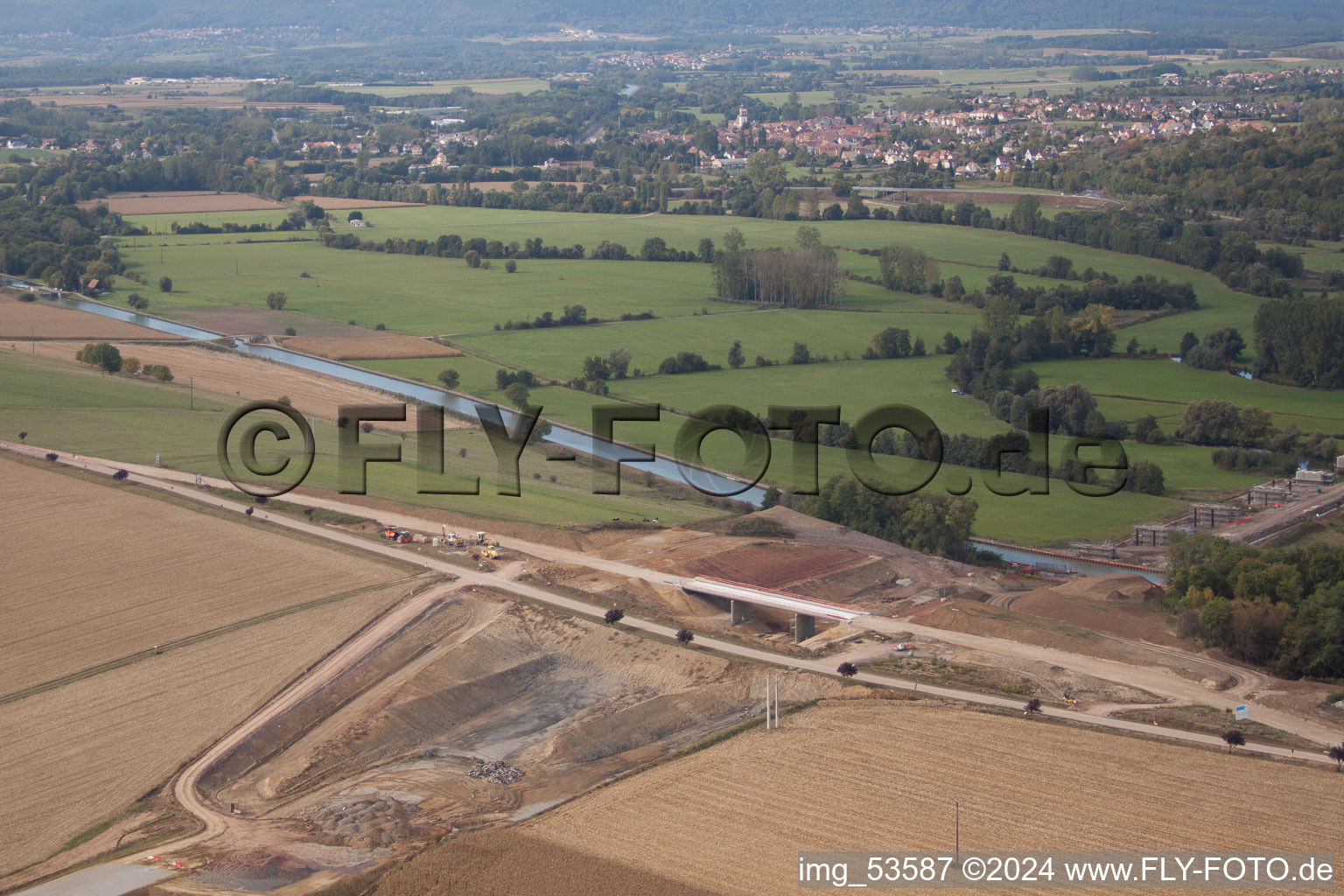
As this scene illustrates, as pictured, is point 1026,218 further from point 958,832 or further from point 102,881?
point 102,881

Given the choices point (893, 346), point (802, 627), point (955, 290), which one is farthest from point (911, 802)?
point (955, 290)

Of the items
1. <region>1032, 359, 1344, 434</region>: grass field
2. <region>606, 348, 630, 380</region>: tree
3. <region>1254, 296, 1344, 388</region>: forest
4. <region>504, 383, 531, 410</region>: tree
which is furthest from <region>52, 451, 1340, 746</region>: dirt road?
<region>1254, 296, 1344, 388</region>: forest

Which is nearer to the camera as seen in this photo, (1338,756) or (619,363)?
(1338,756)

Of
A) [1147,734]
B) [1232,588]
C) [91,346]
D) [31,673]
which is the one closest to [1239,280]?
[1232,588]

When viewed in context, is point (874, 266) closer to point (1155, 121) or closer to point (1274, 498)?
point (1274, 498)

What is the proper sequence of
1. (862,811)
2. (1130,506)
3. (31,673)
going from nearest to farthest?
1. (862,811)
2. (31,673)
3. (1130,506)

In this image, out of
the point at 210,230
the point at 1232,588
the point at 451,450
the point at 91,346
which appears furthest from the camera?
the point at 210,230
